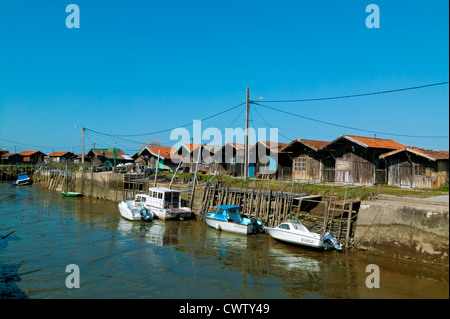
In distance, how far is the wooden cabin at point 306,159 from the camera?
35438 mm

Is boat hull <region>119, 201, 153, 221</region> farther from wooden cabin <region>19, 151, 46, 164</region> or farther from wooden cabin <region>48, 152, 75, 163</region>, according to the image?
wooden cabin <region>19, 151, 46, 164</region>

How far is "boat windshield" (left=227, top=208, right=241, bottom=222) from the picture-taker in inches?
990

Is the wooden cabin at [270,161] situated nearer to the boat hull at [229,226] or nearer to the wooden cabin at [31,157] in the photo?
the boat hull at [229,226]

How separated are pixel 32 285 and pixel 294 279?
11.9 m

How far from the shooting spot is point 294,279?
15164mm

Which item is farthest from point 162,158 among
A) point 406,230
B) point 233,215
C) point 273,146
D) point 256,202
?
point 406,230

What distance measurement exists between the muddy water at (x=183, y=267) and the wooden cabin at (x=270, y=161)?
56.2 feet

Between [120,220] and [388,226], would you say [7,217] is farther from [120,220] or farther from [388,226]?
[388,226]

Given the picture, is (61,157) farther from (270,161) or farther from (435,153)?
(435,153)

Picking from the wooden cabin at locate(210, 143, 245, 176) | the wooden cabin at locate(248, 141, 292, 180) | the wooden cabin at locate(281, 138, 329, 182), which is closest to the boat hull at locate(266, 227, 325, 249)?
the wooden cabin at locate(281, 138, 329, 182)
